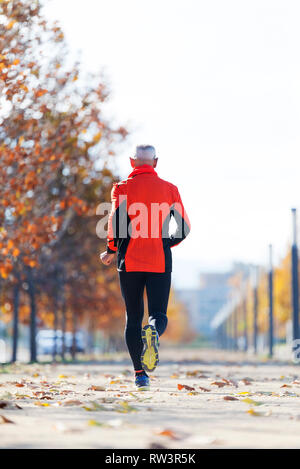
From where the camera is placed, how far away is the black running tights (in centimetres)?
797

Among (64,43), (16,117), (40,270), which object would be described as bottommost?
(40,270)

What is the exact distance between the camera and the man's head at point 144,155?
8.13 metres

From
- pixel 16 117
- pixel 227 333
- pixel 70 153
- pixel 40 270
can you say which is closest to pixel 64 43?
pixel 16 117

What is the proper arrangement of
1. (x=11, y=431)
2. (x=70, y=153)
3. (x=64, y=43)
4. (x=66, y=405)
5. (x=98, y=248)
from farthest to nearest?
(x=98, y=248), (x=70, y=153), (x=64, y=43), (x=66, y=405), (x=11, y=431)

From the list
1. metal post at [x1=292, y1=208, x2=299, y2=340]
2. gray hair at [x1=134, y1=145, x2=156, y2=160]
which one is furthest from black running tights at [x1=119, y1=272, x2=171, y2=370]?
metal post at [x1=292, y1=208, x2=299, y2=340]

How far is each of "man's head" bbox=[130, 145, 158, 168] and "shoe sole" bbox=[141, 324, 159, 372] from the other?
60.4 inches

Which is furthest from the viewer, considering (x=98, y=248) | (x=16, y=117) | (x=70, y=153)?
(x=98, y=248)

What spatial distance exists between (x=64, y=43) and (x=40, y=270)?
858cm

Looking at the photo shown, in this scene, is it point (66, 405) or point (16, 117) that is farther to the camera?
point (16, 117)

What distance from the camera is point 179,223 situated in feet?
26.7

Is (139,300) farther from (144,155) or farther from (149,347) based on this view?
(144,155)

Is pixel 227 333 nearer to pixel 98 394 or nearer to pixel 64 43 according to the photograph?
pixel 64 43

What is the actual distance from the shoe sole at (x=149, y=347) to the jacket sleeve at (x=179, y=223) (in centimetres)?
94

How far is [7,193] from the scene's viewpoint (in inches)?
702
